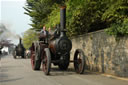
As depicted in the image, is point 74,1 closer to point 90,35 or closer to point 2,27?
point 90,35

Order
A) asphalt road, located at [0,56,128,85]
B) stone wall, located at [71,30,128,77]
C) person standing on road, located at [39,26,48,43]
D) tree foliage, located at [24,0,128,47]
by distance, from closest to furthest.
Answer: asphalt road, located at [0,56,128,85] < stone wall, located at [71,30,128,77] < tree foliage, located at [24,0,128,47] < person standing on road, located at [39,26,48,43]

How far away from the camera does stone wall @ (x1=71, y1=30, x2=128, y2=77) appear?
29.1 feet

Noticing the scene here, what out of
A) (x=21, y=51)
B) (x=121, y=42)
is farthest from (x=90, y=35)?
(x=21, y=51)

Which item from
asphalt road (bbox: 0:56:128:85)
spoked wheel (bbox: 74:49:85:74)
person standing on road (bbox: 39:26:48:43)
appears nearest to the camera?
asphalt road (bbox: 0:56:128:85)

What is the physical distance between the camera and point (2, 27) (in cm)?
9994

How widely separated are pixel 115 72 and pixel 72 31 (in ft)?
21.4

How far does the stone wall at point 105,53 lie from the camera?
8859 mm

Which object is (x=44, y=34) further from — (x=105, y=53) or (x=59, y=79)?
(x=59, y=79)

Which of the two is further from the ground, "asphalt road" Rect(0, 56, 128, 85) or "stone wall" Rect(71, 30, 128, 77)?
"stone wall" Rect(71, 30, 128, 77)

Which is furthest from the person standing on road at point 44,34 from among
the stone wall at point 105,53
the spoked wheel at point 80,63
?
the stone wall at point 105,53

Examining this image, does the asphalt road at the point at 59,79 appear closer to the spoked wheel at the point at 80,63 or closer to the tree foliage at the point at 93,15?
the spoked wheel at the point at 80,63

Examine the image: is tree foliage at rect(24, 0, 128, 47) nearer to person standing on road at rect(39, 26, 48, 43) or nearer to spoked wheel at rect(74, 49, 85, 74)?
spoked wheel at rect(74, 49, 85, 74)

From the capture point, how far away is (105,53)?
33.9ft

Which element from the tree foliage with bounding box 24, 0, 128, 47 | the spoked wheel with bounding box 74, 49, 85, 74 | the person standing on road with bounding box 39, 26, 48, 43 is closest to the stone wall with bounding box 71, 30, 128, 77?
→ the tree foliage with bounding box 24, 0, 128, 47
